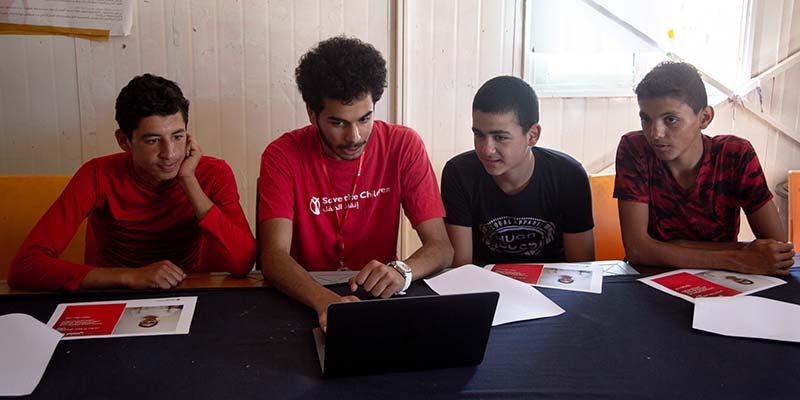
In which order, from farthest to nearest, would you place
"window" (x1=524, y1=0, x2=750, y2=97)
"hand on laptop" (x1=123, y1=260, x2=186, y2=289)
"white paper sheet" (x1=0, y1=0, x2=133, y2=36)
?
1. "window" (x1=524, y1=0, x2=750, y2=97)
2. "white paper sheet" (x1=0, y1=0, x2=133, y2=36)
3. "hand on laptop" (x1=123, y1=260, x2=186, y2=289)

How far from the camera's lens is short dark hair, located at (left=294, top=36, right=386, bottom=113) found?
176 centimetres

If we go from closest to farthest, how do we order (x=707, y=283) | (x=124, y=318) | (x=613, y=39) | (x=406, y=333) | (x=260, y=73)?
(x=406, y=333) → (x=124, y=318) → (x=707, y=283) → (x=260, y=73) → (x=613, y=39)

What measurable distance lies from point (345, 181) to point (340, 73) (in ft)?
1.12

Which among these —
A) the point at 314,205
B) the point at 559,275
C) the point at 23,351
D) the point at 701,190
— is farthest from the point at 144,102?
the point at 701,190

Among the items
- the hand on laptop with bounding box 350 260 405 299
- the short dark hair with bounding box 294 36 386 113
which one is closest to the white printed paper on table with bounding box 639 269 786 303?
the hand on laptop with bounding box 350 260 405 299

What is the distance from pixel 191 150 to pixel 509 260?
1.03 m

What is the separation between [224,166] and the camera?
79.2 inches

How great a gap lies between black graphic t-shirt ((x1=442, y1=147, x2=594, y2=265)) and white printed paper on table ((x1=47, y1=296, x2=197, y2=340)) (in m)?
0.93

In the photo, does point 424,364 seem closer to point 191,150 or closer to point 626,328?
point 626,328

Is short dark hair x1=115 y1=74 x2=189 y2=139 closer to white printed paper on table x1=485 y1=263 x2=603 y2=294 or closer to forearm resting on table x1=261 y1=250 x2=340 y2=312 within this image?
forearm resting on table x1=261 y1=250 x2=340 y2=312

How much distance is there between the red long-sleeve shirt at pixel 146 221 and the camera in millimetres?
1778

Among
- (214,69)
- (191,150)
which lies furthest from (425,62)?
(191,150)

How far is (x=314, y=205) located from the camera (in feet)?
6.36

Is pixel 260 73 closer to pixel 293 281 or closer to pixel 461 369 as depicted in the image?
pixel 293 281
